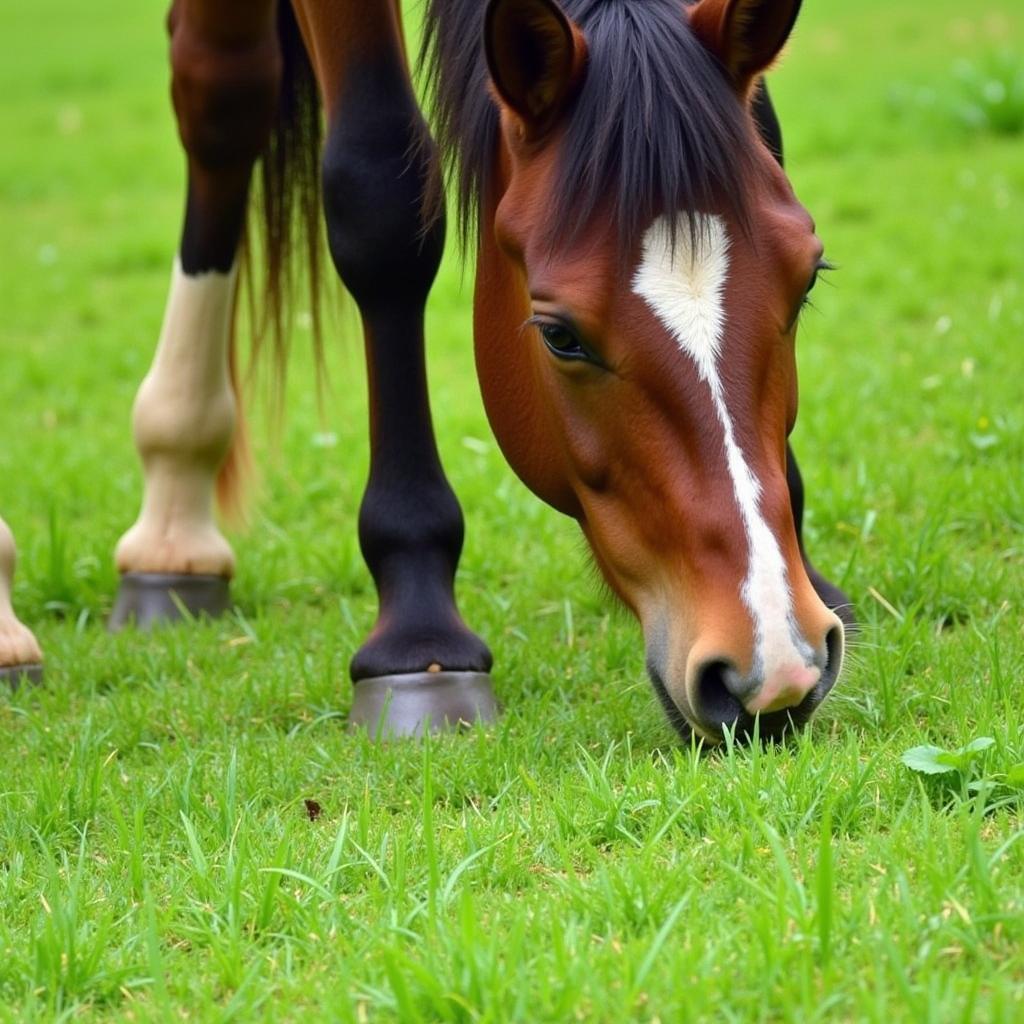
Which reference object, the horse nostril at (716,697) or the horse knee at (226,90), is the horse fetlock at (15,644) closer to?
the horse knee at (226,90)

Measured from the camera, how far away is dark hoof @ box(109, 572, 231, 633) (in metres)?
4.02

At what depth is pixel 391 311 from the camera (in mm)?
3299

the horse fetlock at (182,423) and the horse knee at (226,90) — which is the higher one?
the horse knee at (226,90)

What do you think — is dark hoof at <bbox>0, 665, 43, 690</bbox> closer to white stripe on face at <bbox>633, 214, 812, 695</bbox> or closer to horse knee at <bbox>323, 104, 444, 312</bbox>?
horse knee at <bbox>323, 104, 444, 312</bbox>

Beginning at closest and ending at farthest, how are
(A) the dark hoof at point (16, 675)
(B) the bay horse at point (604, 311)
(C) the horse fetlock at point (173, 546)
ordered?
(B) the bay horse at point (604, 311) < (A) the dark hoof at point (16, 675) < (C) the horse fetlock at point (173, 546)

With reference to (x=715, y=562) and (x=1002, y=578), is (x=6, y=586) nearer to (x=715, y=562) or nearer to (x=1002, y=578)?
(x=715, y=562)

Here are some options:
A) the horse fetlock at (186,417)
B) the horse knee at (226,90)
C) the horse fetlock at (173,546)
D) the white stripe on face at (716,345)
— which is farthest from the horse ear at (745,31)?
the horse fetlock at (173,546)

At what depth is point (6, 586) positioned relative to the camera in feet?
12.0

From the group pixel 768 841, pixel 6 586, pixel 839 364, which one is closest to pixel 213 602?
pixel 6 586

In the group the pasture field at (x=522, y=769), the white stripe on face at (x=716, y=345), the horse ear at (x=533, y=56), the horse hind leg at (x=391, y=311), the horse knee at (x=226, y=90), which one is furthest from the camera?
the horse knee at (x=226, y=90)

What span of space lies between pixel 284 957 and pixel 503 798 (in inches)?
22.8

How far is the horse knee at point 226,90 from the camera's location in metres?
3.98

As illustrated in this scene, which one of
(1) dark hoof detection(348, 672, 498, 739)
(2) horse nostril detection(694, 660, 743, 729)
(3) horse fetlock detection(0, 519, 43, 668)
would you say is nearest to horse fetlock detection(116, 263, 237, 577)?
(3) horse fetlock detection(0, 519, 43, 668)

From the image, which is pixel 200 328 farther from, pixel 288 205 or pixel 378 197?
pixel 378 197
